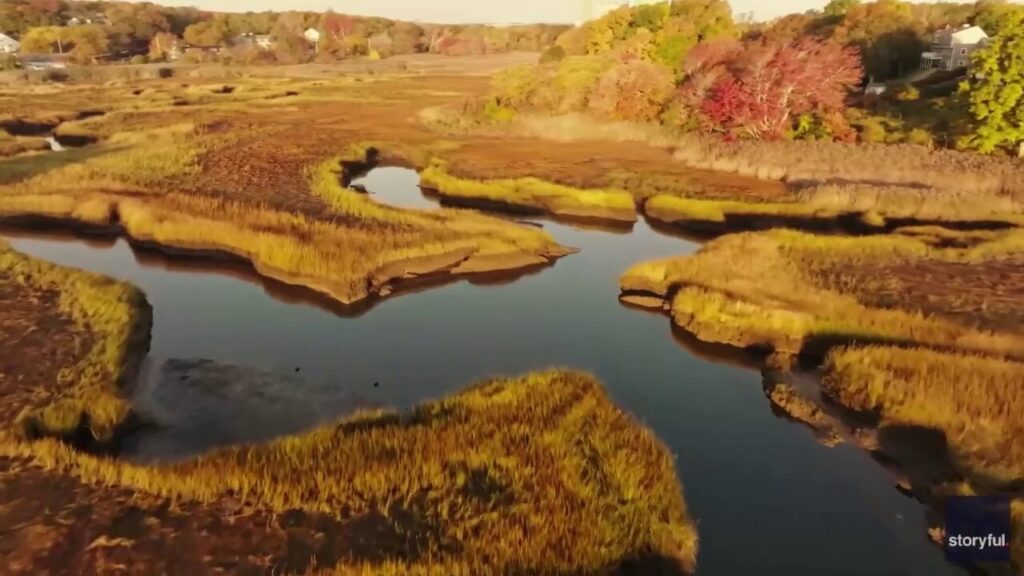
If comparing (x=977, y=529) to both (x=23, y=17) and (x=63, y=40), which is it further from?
(x=23, y=17)

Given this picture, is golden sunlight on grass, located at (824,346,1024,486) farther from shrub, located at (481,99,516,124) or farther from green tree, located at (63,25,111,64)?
green tree, located at (63,25,111,64)

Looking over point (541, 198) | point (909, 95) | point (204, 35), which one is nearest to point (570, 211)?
point (541, 198)

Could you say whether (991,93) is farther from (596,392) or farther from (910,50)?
(910,50)

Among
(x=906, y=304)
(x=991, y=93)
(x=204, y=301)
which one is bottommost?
(x=204, y=301)

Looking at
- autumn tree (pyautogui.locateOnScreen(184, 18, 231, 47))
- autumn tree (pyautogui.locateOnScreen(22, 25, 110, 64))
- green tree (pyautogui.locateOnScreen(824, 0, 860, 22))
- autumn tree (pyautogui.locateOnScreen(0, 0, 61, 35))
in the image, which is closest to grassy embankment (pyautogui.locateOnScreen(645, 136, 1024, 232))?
green tree (pyautogui.locateOnScreen(824, 0, 860, 22))

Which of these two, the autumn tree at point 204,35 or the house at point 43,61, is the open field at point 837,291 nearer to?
the house at point 43,61

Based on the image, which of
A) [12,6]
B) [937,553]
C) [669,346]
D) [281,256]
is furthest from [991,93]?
[12,6]
